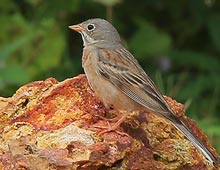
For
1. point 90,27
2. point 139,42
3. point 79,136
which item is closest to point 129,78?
point 90,27

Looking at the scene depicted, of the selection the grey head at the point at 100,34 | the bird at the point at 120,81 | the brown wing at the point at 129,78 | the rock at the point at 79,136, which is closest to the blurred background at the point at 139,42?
the grey head at the point at 100,34

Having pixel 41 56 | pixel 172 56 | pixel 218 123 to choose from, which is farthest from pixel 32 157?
pixel 172 56

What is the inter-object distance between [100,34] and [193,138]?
144 centimetres

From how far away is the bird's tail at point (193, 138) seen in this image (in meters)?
5.12

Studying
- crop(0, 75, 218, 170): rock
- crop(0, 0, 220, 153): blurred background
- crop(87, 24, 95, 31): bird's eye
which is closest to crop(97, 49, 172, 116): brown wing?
crop(0, 75, 218, 170): rock

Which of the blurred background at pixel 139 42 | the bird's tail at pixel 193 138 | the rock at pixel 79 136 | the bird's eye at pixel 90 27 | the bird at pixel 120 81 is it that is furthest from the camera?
the blurred background at pixel 139 42

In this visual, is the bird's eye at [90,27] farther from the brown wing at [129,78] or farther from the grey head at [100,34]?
the brown wing at [129,78]

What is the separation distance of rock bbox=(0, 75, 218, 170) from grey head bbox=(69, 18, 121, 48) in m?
0.66

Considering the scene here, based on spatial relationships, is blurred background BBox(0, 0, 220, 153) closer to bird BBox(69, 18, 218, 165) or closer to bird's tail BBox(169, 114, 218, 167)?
bird BBox(69, 18, 218, 165)

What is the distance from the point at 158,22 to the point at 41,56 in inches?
70.8

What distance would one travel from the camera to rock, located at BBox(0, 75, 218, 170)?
4660 millimetres

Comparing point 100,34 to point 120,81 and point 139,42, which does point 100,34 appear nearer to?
point 120,81

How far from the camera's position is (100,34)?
6.29 metres

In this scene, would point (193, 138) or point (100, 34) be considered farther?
point (100, 34)
